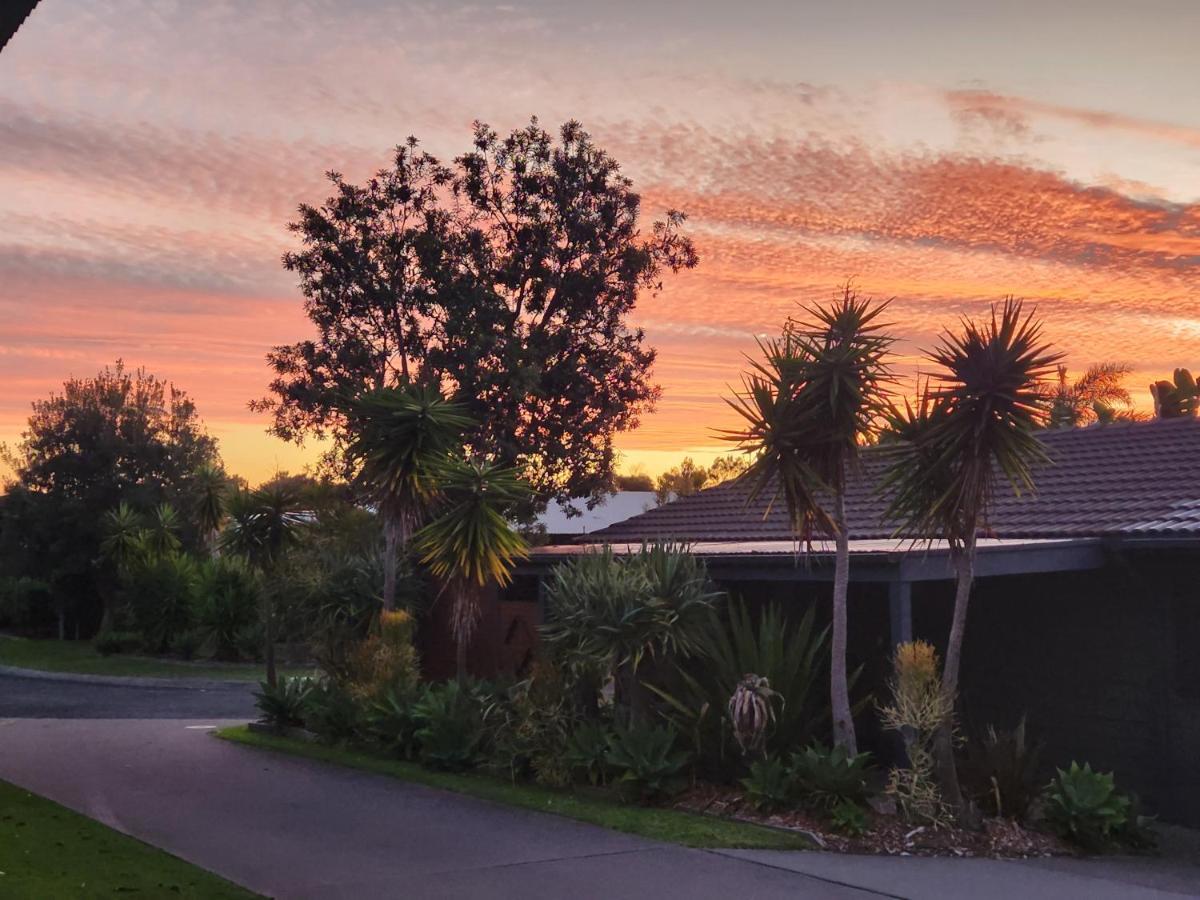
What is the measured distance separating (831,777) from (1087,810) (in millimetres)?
2242

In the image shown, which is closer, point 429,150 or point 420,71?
point 420,71

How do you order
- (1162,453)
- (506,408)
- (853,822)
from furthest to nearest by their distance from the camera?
1. (506,408)
2. (1162,453)
3. (853,822)

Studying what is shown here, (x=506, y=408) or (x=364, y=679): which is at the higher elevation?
(x=506, y=408)

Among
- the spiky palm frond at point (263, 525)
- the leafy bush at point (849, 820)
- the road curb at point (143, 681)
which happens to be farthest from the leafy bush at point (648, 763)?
the road curb at point (143, 681)

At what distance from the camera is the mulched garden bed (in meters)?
11.0

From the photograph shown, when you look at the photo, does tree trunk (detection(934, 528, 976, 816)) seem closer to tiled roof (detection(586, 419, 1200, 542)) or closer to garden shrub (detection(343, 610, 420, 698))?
tiled roof (detection(586, 419, 1200, 542))

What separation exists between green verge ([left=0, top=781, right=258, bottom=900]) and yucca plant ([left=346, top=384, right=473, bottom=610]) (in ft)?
21.8

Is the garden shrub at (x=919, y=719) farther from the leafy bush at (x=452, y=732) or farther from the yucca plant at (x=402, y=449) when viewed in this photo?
the yucca plant at (x=402, y=449)

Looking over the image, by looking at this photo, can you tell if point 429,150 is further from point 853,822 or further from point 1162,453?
point 853,822

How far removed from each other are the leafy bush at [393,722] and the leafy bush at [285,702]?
225cm

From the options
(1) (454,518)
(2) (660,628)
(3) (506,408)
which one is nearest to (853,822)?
(2) (660,628)

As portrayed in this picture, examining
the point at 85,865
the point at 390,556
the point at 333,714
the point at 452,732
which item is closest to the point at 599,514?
the point at 390,556

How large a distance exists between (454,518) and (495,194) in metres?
12.1

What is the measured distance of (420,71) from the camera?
14570 millimetres
